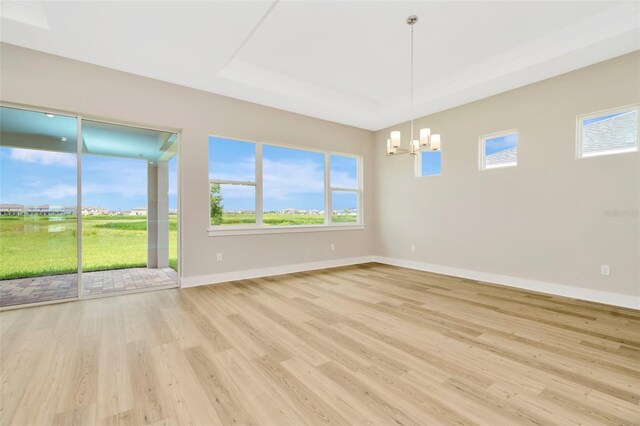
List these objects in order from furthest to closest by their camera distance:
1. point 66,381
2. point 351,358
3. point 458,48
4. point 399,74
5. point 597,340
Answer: point 399,74
point 458,48
point 597,340
point 351,358
point 66,381

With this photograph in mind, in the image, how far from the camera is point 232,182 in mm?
4746

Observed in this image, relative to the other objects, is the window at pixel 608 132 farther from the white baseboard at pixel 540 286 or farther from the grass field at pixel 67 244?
the grass field at pixel 67 244

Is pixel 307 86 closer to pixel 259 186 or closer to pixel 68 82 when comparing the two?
pixel 259 186

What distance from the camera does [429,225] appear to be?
5.43 m

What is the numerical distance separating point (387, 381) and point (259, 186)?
12.4 ft

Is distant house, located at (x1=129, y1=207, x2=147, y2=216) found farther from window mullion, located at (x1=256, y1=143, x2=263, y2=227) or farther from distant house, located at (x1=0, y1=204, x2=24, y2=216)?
window mullion, located at (x1=256, y1=143, x2=263, y2=227)

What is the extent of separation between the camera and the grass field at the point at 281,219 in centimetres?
476

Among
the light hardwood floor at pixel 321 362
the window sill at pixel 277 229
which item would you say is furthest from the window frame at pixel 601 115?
the window sill at pixel 277 229

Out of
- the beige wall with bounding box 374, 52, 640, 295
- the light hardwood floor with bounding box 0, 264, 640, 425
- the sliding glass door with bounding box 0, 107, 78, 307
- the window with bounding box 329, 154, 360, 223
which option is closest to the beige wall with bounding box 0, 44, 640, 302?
the beige wall with bounding box 374, 52, 640, 295

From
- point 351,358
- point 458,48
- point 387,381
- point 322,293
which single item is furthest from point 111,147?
point 458,48

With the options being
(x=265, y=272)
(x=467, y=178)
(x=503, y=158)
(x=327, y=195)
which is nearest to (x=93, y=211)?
(x=265, y=272)

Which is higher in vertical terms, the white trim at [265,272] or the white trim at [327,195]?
the white trim at [327,195]

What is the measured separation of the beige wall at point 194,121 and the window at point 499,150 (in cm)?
255

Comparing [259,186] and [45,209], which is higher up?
[259,186]
